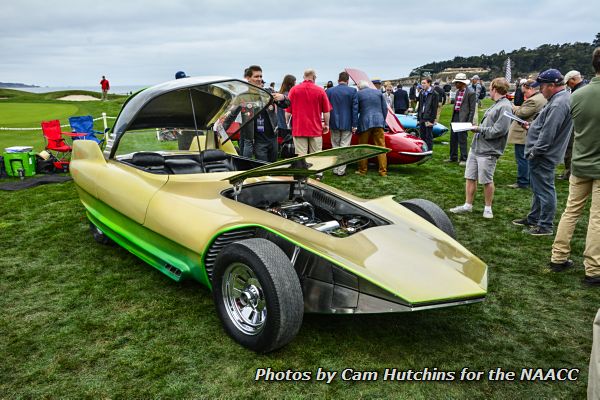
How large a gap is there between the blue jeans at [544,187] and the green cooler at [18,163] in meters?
8.44

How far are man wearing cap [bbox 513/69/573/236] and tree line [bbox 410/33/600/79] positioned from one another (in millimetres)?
53947

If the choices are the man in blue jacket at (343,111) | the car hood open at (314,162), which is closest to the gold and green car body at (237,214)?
the car hood open at (314,162)

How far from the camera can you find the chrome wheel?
283cm

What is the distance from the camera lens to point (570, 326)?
3.14 m

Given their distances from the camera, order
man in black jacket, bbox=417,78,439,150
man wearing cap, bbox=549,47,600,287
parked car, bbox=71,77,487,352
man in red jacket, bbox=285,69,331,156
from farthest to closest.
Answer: man in black jacket, bbox=417,78,439,150, man in red jacket, bbox=285,69,331,156, man wearing cap, bbox=549,47,600,287, parked car, bbox=71,77,487,352

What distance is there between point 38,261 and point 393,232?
3.55m

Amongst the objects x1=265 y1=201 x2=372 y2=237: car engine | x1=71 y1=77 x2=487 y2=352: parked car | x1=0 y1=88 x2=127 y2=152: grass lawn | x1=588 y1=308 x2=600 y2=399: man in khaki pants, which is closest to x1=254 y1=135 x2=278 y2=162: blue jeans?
x1=71 y1=77 x2=487 y2=352: parked car

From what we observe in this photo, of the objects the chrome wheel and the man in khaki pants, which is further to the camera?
the chrome wheel

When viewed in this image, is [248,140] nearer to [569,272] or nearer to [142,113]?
[142,113]

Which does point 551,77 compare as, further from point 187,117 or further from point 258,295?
point 187,117

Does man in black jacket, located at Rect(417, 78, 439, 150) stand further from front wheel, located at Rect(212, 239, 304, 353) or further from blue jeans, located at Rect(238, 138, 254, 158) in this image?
front wheel, located at Rect(212, 239, 304, 353)

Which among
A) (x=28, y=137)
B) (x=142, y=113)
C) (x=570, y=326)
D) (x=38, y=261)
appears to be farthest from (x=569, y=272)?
(x=28, y=137)

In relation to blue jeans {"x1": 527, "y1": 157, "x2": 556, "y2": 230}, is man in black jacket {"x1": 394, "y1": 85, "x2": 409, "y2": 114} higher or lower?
higher

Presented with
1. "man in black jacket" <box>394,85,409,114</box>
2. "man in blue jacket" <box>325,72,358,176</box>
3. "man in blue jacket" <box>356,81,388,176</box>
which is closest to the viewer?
"man in blue jacket" <box>356,81,388,176</box>
